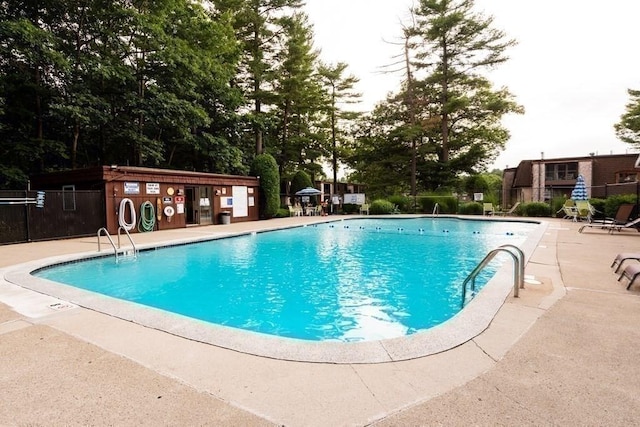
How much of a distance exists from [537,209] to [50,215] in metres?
22.5

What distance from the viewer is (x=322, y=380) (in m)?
2.15

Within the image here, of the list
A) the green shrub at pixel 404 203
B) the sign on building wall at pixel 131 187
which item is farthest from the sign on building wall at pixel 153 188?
the green shrub at pixel 404 203

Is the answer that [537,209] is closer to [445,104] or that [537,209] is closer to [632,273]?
[445,104]

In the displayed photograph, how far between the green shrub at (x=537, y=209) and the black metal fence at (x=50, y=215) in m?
21.0

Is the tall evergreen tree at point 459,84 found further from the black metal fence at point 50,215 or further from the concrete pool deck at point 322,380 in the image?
the concrete pool deck at point 322,380

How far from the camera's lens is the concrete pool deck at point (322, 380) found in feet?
5.79

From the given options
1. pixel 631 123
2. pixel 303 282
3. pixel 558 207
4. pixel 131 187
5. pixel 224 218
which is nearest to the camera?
pixel 303 282

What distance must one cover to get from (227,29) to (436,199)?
16454 millimetres

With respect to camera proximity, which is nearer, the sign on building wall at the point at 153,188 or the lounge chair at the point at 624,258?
the lounge chair at the point at 624,258

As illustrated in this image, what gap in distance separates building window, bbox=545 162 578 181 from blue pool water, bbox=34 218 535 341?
68.2 ft

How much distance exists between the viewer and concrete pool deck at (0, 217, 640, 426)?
1765 mm

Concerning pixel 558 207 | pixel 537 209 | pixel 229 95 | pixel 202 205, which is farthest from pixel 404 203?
pixel 229 95

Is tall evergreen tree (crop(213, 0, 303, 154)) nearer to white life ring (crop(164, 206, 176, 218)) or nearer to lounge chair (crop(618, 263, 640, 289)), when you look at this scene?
white life ring (crop(164, 206, 176, 218))

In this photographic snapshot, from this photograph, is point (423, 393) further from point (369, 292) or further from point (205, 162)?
point (205, 162)
